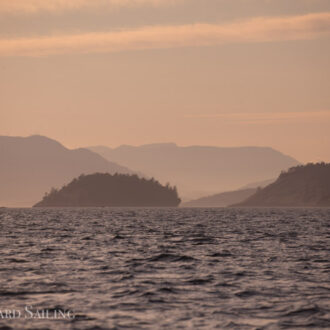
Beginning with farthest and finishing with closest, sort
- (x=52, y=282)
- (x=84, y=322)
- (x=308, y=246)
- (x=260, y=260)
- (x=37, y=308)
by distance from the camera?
1. (x=308, y=246)
2. (x=260, y=260)
3. (x=52, y=282)
4. (x=37, y=308)
5. (x=84, y=322)

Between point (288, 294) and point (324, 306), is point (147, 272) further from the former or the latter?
point (324, 306)

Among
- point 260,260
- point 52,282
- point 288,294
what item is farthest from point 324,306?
point 260,260

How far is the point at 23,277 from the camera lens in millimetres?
37250

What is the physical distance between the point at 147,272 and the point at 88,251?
603 inches

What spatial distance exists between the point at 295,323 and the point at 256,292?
676cm

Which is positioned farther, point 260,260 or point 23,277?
point 260,260

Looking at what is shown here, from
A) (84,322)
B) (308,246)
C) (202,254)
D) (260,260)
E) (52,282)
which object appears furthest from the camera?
(308,246)

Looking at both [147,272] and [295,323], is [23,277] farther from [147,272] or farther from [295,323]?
[295,323]

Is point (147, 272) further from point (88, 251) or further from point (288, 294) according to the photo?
point (88, 251)

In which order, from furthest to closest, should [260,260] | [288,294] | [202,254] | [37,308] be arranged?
[202,254] → [260,260] → [288,294] → [37,308]

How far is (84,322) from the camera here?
1003 inches

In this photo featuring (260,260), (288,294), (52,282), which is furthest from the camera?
(260,260)

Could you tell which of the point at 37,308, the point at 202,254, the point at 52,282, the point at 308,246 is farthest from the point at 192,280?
the point at 308,246

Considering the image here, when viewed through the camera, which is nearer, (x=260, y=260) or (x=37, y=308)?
(x=37, y=308)
